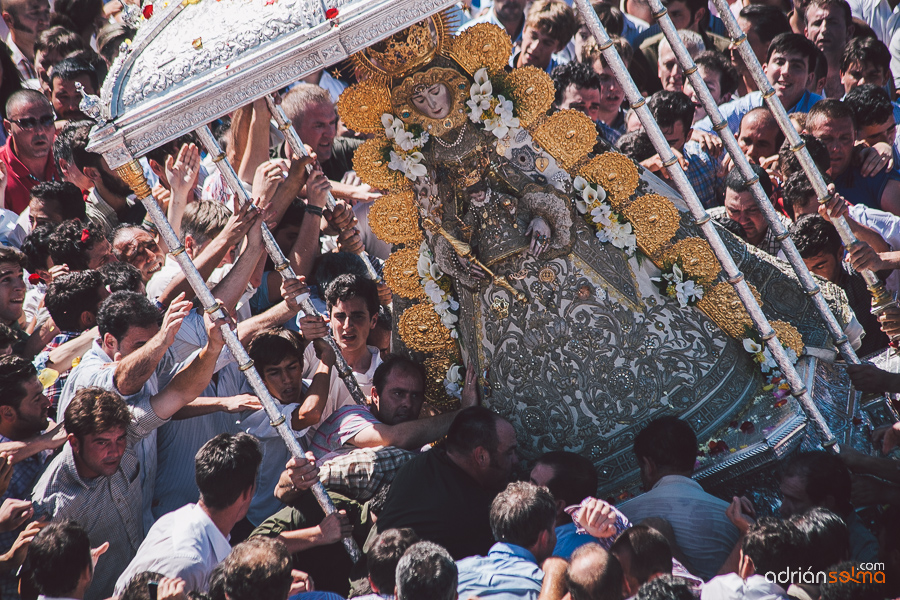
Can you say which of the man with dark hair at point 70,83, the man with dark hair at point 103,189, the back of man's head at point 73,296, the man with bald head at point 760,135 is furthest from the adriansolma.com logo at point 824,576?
the man with dark hair at point 70,83

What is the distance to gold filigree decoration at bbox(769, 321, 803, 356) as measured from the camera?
16.0ft

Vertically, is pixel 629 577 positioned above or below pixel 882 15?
above

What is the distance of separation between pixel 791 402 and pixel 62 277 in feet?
14.0

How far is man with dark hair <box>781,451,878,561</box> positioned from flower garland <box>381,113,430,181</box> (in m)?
2.42

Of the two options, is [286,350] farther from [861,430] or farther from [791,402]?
[861,430]

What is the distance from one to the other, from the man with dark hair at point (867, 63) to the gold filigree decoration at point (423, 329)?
422cm

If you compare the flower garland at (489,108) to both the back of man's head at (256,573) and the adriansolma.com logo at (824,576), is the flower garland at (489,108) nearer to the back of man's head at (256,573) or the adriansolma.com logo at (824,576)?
the back of man's head at (256,573)

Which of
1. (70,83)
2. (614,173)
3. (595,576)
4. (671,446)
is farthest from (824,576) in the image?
(70,83)

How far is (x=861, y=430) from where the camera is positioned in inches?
192

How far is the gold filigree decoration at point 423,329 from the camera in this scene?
5.25m

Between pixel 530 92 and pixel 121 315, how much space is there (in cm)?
252

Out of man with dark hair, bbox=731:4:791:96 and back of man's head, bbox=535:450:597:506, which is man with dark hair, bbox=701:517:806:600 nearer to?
back of man's head, bbox=535:450:597:506

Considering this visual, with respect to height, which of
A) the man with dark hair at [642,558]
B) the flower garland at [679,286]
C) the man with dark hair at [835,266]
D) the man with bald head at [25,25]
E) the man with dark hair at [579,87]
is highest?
the man with bald head at [25,25]

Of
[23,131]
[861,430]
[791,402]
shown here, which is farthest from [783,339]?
[23,131]
